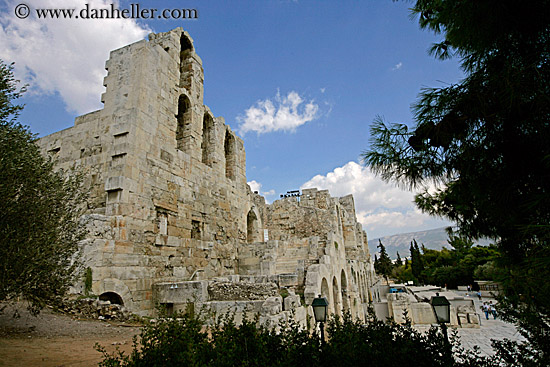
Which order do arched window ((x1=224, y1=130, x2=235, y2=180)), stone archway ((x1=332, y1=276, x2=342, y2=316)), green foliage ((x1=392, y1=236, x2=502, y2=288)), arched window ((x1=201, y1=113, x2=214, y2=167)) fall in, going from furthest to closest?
green foliage ((x1=392, y1=236, x2=502, y2=288)) < stone archway ((x1=332, y1=276, x2=342, y2=316)) < arched window ((x1=224, y1=130, x2=235, y2=180)) < arched window ((x1=201, y1=113, x2=214, y2=167))

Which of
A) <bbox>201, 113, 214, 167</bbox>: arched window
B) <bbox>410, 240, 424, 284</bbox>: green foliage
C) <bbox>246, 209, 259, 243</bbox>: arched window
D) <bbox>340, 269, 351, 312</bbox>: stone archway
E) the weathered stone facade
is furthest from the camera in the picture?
<bbox>410, 240, 424, 284</bbox>: green foliage

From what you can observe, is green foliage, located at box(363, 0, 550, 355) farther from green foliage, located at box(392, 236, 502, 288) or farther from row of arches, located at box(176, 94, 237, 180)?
green foliage, located at box(392, 236, 502, 288)

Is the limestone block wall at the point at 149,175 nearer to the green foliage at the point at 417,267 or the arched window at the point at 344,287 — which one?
the arched window at the point at 344,287

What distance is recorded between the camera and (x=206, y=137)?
12.7 meters

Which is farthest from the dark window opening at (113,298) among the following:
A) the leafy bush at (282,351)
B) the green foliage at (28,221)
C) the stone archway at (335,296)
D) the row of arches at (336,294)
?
the stone archway at (335,296)

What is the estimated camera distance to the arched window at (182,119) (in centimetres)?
1113

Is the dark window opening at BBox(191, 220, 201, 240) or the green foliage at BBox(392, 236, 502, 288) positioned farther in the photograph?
the green foliage at BBox(392, 236, 502, 288)

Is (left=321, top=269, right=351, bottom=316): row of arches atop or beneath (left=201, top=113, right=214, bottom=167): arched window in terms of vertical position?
beneath

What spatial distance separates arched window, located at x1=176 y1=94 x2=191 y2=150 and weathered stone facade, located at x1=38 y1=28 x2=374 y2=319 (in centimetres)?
4

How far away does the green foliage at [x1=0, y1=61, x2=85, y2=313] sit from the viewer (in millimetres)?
4207

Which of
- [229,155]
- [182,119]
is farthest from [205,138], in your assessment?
[229,155]

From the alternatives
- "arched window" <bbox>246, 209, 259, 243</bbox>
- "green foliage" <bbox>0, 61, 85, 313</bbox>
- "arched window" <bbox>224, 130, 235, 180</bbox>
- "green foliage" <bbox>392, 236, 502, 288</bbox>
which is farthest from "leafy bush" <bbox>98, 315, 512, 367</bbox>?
"green foliage" <bbox>392, 236, 502, 288</bbox>

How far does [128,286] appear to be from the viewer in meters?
7.62

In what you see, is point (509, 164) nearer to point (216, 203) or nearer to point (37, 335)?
point (37, 335)
